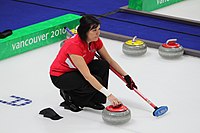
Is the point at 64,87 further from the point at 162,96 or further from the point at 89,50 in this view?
the point at 162,96

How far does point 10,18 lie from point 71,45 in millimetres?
3145

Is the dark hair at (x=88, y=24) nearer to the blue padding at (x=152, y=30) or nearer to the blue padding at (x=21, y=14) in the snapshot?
the blue padding at (x=152, y=30)

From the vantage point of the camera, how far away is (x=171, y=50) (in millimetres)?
6031

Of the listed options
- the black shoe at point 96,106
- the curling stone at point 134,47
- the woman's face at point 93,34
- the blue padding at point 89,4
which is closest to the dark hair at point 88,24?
the woman's face at point 93,34

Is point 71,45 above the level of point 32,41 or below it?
above

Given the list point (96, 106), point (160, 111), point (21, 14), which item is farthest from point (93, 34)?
point (21, 14)

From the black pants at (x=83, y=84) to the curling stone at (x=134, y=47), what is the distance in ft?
4.03

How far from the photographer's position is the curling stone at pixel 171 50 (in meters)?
6.04

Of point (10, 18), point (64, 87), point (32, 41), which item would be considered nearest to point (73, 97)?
point (64, 87)

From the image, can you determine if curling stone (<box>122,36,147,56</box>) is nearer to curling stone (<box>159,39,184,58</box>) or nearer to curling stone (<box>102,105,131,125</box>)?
curling stone (<box>159,39,184,58</box>)

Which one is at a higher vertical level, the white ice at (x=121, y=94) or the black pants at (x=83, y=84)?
the black pants at (x=83, y=84)

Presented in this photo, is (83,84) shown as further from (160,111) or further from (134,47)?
(134,47)

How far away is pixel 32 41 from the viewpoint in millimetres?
6461

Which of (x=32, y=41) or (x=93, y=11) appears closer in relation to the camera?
(x=32, y=41)
